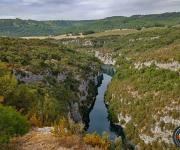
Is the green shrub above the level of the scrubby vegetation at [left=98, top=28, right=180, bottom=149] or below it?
above

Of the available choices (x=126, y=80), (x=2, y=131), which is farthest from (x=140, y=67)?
(x=2, y=131)

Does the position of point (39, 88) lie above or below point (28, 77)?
below

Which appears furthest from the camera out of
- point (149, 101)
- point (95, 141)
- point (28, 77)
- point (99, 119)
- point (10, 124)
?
point (99, 119)

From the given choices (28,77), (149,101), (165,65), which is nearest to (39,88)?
(28,77)

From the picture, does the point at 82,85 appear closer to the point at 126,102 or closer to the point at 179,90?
the point at 126,102

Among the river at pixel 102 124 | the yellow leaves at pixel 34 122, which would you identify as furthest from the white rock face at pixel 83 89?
the yellow leaves at pixel 34 122

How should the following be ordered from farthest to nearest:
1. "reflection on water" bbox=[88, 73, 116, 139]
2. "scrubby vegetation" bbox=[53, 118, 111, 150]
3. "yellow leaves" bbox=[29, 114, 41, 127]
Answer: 1. "reflection on water" bbox=[88, 73, 116, 139]
2. "yellow leaves" bbox=[29, 114, 41, 127]
3. "scrubby vegetation" bbox=[53, 118, 111, 150]

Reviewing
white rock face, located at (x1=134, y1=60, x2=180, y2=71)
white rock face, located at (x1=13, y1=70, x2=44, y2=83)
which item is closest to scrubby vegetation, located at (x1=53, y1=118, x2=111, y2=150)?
white rock face, located at (x1=13, y1=70, x2=44, y2=83)

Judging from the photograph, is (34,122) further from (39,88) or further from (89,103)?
(89,103)

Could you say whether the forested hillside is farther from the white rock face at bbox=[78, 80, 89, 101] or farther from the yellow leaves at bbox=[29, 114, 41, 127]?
the yellow leaves at bbox=[29, 114, 41, 127]
